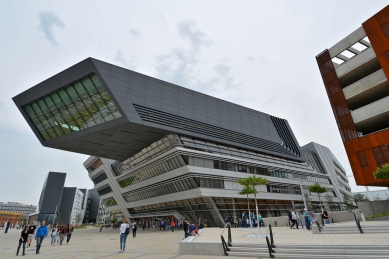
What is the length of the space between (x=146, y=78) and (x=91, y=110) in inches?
356

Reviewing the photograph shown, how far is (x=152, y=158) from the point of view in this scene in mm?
39219

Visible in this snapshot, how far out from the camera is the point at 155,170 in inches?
1545

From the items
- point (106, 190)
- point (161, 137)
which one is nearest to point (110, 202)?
point (106, 190)

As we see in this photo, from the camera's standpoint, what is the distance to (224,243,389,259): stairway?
8.16 m

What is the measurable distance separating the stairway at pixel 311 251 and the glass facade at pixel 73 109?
79.9ft

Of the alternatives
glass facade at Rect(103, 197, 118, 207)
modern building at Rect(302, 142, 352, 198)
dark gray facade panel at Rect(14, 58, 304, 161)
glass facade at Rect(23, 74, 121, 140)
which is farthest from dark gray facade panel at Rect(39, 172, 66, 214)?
modern building at Rect(302, 142, 352, 198)

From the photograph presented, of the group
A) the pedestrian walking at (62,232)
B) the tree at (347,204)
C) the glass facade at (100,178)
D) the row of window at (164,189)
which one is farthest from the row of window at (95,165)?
the tree at (347,204)

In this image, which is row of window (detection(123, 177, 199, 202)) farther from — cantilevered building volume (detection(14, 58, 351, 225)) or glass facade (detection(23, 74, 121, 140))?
glass facade (detection(23, 74, 121, 140))

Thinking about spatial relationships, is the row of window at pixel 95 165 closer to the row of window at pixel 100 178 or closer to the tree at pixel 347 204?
the row of window at pixel 100 178

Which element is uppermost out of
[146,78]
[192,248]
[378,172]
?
[146,78]

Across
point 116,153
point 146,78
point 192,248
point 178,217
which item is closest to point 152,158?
point 116,153

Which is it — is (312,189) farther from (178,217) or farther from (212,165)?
(178,217)

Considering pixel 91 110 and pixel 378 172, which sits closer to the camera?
pixel 378 172

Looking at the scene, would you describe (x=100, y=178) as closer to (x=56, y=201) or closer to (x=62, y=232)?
(x=62, y=232)
